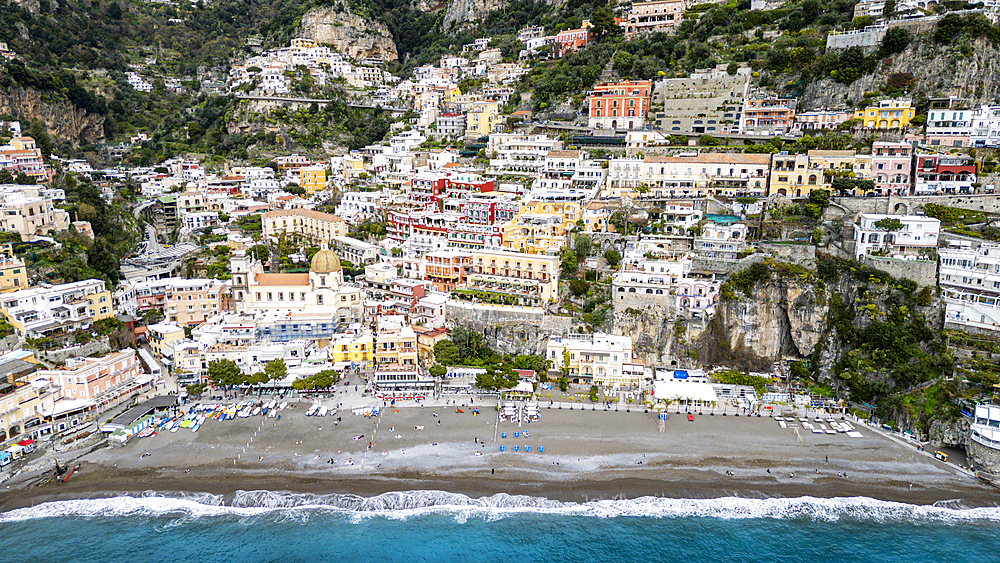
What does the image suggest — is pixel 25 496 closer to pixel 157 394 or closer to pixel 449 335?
pixel 157 394

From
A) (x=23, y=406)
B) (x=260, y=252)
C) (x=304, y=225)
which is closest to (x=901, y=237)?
(x=304, y=225)

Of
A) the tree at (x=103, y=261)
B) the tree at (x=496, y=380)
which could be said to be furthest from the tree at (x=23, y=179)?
the tree at (x=496, y=380)

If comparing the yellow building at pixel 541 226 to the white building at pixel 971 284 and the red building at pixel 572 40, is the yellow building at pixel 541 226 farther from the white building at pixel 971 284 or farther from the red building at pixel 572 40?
the red building at pixel 572 40

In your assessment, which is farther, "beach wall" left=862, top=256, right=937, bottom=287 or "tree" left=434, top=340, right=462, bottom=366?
"tree" left=434, top=340, right=462, bottom=366

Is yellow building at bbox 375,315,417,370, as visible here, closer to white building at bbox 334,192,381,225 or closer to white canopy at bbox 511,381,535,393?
white canopy at bbox 511,381,535,393

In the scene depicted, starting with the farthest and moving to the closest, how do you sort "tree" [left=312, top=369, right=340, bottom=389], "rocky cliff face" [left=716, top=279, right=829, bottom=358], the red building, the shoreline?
the red building
"rocky cliff face" [left=716, top=279, right=829, bottom=358]
"tree" [left=312, top=369, right=340, bottom=389]
the shoreline

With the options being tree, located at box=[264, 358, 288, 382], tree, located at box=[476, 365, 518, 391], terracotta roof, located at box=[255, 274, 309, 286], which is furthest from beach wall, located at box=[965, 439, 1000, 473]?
terracotta roof, located at box=[255, 274, 309, 286]

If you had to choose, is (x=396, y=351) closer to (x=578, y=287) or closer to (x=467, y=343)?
(x=467, y=343)
